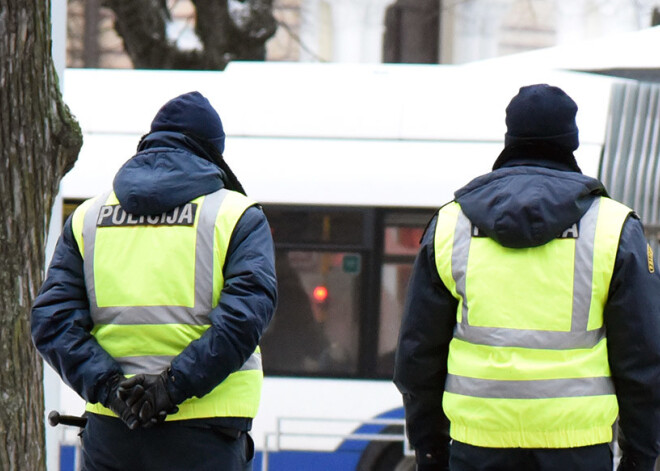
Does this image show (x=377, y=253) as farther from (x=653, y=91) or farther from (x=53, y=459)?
(x=53, y=459)

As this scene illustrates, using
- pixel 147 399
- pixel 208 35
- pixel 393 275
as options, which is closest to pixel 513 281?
pixel 147 399

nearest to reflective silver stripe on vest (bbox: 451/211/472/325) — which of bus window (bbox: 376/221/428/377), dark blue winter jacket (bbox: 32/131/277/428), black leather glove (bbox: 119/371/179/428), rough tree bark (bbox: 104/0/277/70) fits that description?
dark blue winter jacket (bbox: 32/131/277/428)

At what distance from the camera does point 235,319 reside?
9.86 ft

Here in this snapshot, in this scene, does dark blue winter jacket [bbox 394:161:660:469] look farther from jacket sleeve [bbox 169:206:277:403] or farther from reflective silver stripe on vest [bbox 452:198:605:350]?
jacket sleeve [bbox 169:206:277:403]

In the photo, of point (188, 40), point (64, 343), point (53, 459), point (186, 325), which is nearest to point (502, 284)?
point (186, 325)

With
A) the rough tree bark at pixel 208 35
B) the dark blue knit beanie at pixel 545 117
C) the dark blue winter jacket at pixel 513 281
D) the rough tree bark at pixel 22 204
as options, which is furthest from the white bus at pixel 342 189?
the dark blue knit beanie at pixel 545 117

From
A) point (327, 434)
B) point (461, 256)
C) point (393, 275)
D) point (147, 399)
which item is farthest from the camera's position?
point (393, 275)

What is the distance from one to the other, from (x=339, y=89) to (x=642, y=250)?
5395 millimetres

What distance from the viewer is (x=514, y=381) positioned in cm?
276

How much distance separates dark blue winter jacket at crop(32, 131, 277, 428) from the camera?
9.86 feet

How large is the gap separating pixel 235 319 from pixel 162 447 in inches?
14.8

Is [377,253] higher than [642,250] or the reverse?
the reverse

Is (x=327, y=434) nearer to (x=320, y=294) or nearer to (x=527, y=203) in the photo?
(x=320, y=294)

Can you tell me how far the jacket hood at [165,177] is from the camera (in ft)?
10.3
